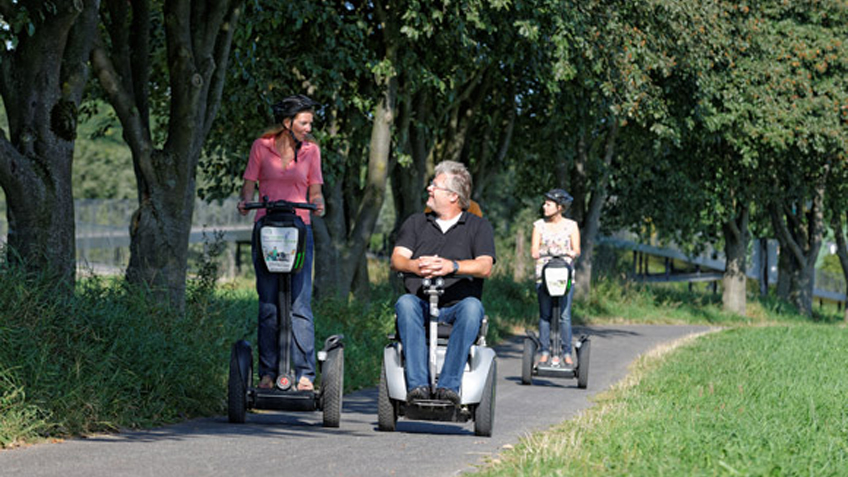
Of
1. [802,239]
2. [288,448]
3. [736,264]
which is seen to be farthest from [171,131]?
[802,239]

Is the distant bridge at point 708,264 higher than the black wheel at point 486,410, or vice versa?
the distant bridge at point 708,264

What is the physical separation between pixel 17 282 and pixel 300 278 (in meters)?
1.93

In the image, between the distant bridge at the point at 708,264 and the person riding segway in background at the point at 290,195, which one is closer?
the person riding segway in background at the point at 290,195

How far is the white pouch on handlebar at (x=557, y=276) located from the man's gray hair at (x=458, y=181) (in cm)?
392

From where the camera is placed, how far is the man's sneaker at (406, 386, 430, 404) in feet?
24.3

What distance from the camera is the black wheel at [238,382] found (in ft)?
24.8

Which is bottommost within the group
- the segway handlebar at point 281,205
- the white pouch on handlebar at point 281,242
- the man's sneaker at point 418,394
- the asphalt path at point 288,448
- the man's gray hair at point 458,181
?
the asphalt path at point 288,448

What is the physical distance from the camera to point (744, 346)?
15.7 meters

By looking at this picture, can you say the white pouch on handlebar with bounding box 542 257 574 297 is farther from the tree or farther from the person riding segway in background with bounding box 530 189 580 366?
the tree

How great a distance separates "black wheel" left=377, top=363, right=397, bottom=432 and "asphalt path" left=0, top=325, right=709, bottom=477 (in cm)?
7

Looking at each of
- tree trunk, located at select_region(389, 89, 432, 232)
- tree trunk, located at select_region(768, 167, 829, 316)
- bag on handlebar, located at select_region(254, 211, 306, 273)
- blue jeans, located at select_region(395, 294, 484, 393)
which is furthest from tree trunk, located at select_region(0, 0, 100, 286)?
tree trunk, located at select_region(768, 167, 829, 316)

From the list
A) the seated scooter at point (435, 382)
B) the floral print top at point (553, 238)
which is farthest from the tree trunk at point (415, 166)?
the seated scooter at point (435, 382)

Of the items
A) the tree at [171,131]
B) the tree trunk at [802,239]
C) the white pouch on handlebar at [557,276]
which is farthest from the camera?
the tree trunk at [802,239]

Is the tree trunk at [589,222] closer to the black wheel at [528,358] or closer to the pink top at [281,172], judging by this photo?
the black wheel at [528,358]
